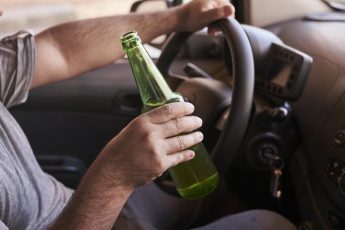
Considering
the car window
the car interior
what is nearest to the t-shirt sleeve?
the car interior

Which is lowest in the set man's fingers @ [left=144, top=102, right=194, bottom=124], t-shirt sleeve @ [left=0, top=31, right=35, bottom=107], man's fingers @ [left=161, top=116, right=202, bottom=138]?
t-shirt sleeve @ [left=0, top=31, right=35, bottom=107]

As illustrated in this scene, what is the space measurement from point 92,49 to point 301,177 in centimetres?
59

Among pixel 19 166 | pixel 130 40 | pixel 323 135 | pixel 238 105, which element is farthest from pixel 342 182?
pixel 19 166

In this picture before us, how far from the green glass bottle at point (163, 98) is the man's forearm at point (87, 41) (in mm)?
461

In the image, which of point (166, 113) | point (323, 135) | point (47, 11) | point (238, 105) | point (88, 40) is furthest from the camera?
point (47, 11)

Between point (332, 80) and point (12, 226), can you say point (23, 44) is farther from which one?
point (332, 80)

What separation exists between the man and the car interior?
9cm

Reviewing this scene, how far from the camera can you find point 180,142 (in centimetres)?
86

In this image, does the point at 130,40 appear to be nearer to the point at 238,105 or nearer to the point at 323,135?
the point at 238,105

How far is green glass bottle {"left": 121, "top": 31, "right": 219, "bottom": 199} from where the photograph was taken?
0.90 m

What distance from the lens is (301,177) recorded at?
1.25 m

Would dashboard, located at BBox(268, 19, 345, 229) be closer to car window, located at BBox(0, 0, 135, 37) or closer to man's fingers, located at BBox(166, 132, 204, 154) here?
man's fingers, located at BBox(166, 132, 204, 154)

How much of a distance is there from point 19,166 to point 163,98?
40cm

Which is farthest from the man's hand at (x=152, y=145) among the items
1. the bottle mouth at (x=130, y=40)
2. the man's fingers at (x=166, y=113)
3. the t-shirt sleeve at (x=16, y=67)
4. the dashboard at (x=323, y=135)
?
the t-shirt sleeve at (x=16, y=67)
